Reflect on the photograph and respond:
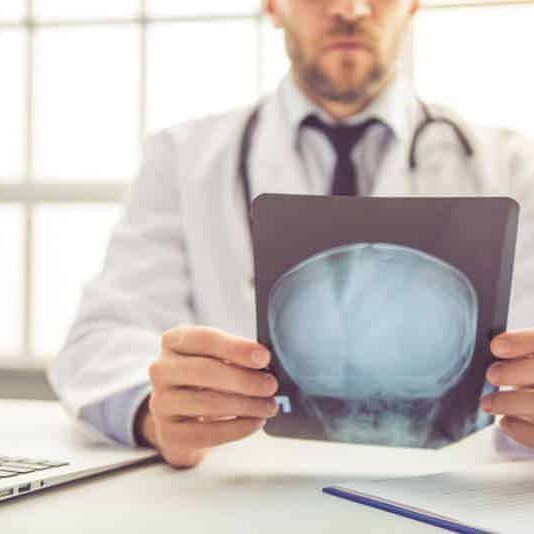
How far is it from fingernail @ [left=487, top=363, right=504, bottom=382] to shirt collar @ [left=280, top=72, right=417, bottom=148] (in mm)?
586

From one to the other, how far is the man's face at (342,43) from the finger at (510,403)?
618mm

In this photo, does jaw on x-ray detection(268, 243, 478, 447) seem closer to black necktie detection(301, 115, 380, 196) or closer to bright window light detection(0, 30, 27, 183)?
black necktie detection(301, 115, 380, 196)

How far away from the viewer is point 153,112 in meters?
1.83

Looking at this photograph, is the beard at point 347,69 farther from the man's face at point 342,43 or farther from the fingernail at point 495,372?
the fingernail at point 495,372

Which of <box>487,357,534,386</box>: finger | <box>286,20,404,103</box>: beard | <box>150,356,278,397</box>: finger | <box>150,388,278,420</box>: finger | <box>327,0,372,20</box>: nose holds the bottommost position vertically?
<box>150,388,278,420</box>: finger

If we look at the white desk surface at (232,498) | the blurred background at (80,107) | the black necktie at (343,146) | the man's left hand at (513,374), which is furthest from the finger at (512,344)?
the blurred background at (80,107)

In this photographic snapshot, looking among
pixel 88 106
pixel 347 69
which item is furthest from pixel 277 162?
pixel 88 106

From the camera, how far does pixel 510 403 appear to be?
26.8 inches

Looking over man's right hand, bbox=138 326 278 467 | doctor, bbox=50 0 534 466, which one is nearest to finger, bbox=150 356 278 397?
man's right hand, bbox=138 326 278 467

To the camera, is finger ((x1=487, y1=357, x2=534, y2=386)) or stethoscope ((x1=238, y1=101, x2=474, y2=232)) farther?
stethoscope ((x1=238, y1=101, x2=474, y2=232))

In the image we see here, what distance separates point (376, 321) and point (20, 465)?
0.94 feet

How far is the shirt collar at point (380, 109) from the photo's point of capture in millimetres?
1213

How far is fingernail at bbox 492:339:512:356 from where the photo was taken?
2.12ft

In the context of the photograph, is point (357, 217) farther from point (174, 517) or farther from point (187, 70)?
point (187, 70)
